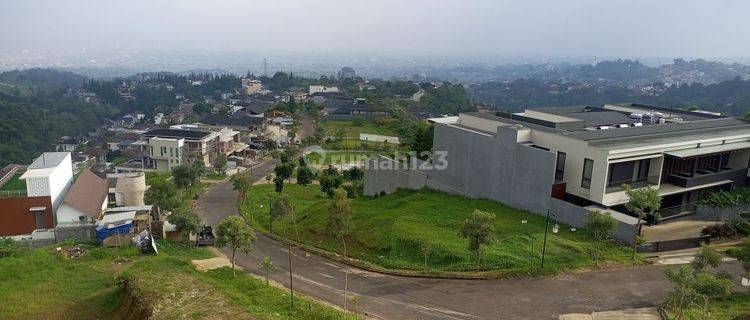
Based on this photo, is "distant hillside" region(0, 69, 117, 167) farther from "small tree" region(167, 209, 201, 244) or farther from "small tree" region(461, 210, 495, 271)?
"small tree" region(461, 210, 495, 271)

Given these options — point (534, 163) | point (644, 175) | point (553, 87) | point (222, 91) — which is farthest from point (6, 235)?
point (553, 87)

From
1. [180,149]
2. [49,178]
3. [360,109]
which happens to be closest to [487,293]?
[49,178]

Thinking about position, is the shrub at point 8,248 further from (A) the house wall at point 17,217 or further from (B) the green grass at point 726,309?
(B) the green grass at point 726,309

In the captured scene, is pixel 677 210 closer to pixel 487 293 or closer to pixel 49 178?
pixel 487 293

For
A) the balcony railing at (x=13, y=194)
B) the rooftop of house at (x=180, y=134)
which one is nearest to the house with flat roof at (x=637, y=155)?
the balcony railing at (x=13, y=194)

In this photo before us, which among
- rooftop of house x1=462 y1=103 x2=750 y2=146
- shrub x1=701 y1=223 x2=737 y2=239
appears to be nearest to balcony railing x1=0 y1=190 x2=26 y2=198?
rooftop of house x1=462 y1=103 x2=750 y2=146

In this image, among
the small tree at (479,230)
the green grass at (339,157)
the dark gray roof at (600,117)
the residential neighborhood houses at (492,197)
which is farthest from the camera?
the green grass at (339,157)

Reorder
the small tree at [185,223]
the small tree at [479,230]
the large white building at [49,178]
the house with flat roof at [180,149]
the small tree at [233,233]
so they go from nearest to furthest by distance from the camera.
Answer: the small tree at [479,230]
the small tree at [233,233]
the small tree at [185,223]
the large white building at [49,178]
the house with flat roof at [180,149]

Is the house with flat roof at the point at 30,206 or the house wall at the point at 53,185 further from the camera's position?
the house wall at the point at 53,185
